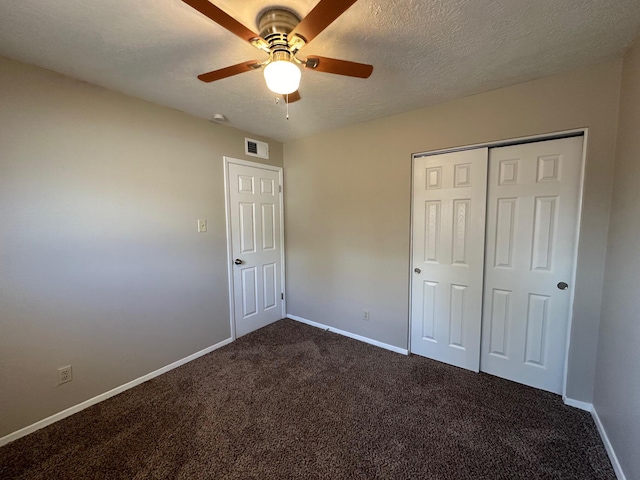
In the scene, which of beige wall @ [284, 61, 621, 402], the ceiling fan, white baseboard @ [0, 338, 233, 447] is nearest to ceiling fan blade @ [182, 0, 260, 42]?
the ceiling fan

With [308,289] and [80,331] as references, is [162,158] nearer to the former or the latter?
[80,331]

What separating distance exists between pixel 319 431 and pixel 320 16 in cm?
224

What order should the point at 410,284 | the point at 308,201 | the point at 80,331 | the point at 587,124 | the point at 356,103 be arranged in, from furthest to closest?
the point at 308,201 < the point at 410,284 < the point at 356,103 < the point at 80,331 < the point at 587,124

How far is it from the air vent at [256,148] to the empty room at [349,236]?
197 millimetres

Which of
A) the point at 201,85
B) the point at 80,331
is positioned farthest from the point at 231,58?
the point at 80,331

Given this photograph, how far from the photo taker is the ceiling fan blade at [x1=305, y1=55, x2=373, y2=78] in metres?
1.23

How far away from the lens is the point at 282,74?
1.14 metres

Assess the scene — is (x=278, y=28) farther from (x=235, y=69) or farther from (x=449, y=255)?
(x=449, y=255)

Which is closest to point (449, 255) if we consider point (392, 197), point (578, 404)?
point (392, 197)

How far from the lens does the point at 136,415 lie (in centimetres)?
185

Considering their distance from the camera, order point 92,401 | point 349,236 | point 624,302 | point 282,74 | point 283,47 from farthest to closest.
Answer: point 349,236 → point 92,401 → point 624,302 → point 283,47 → point 282,74

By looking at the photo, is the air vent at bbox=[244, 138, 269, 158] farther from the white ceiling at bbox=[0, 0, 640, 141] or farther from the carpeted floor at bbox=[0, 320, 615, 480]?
the carpeted floor at bbox=[0, 320, 615, 480]

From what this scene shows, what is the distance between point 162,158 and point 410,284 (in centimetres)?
261

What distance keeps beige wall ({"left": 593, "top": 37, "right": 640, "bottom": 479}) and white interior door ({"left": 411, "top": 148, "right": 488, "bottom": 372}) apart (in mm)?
741
